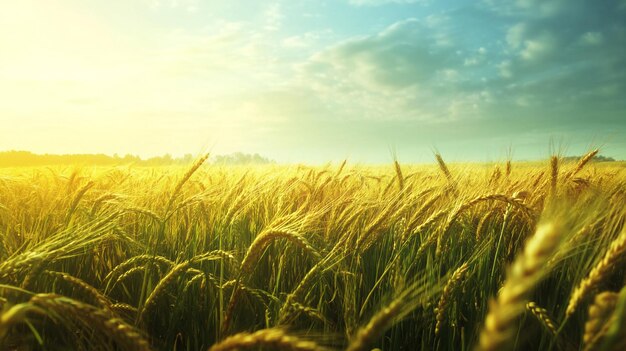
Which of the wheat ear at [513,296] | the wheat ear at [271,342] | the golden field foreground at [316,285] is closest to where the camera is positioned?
the wheat ear at [513,296]

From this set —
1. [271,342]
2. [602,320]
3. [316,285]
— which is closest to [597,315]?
[602,320]

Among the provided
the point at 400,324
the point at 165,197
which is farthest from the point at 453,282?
the point at 165,197

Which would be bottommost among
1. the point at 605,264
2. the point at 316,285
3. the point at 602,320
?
the point at 316,285

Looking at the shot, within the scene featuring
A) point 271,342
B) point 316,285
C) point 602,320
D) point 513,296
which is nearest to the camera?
point 513,296

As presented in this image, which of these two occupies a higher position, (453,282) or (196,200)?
(196,200)

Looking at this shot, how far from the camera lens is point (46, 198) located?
3264 mm

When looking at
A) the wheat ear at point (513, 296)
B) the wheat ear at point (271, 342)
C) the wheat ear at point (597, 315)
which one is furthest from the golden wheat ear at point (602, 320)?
the wheat ear at point (271, 342)

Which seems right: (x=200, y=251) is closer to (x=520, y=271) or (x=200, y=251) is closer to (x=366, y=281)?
(x=366, y=281)

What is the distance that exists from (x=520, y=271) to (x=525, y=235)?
2.28 m

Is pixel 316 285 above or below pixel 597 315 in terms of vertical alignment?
below

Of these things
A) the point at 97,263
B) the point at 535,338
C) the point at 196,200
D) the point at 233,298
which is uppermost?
the point at 196,200

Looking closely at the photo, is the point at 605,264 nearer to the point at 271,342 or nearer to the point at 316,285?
the point at 271,342

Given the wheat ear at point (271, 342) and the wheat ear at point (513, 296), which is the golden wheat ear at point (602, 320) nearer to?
the wheat ear at point (513, 296)

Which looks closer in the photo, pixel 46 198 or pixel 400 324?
pixel 400 324
